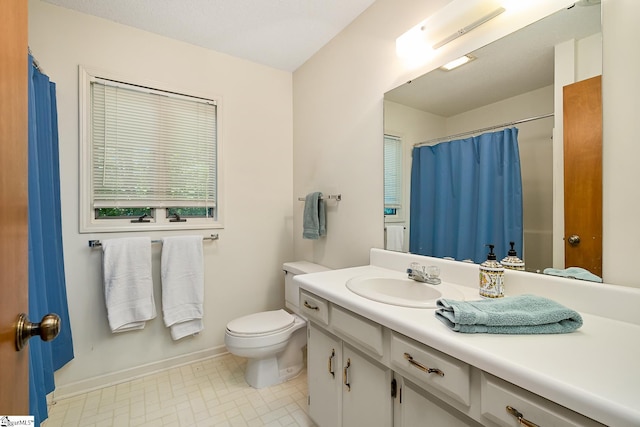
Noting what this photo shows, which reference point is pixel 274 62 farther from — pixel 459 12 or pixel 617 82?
pixel 617 82

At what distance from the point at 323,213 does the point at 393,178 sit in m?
0.68

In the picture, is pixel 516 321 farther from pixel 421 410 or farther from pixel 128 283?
pixel 128 283

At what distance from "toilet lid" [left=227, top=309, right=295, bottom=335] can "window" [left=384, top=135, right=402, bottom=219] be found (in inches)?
39.7

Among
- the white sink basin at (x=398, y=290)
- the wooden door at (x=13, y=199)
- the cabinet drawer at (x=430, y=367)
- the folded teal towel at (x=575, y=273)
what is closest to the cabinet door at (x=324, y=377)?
the white sink basin at (x=398, y=290)

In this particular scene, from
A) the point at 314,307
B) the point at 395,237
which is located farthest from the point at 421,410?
the point at 395,237

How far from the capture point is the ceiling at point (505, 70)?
0.98 m

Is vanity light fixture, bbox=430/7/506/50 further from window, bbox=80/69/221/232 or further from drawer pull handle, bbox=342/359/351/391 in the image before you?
window, bbox=80/69/221/232

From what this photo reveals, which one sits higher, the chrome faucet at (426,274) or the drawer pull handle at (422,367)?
the chrome faucet at (426,274)

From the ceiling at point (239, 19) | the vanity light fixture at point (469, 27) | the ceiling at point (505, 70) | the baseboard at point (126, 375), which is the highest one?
the ceiling at point (239, 19)

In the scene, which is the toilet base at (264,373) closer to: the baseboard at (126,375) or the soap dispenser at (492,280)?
the baseboard at (126,375)

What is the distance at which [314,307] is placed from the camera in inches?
52.0

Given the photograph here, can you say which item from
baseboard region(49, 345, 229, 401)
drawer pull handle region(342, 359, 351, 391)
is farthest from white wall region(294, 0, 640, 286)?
baseboard region(49, 345, 229, 401)

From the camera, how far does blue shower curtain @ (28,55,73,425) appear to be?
1.17 m

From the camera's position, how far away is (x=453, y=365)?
731 millimetres
